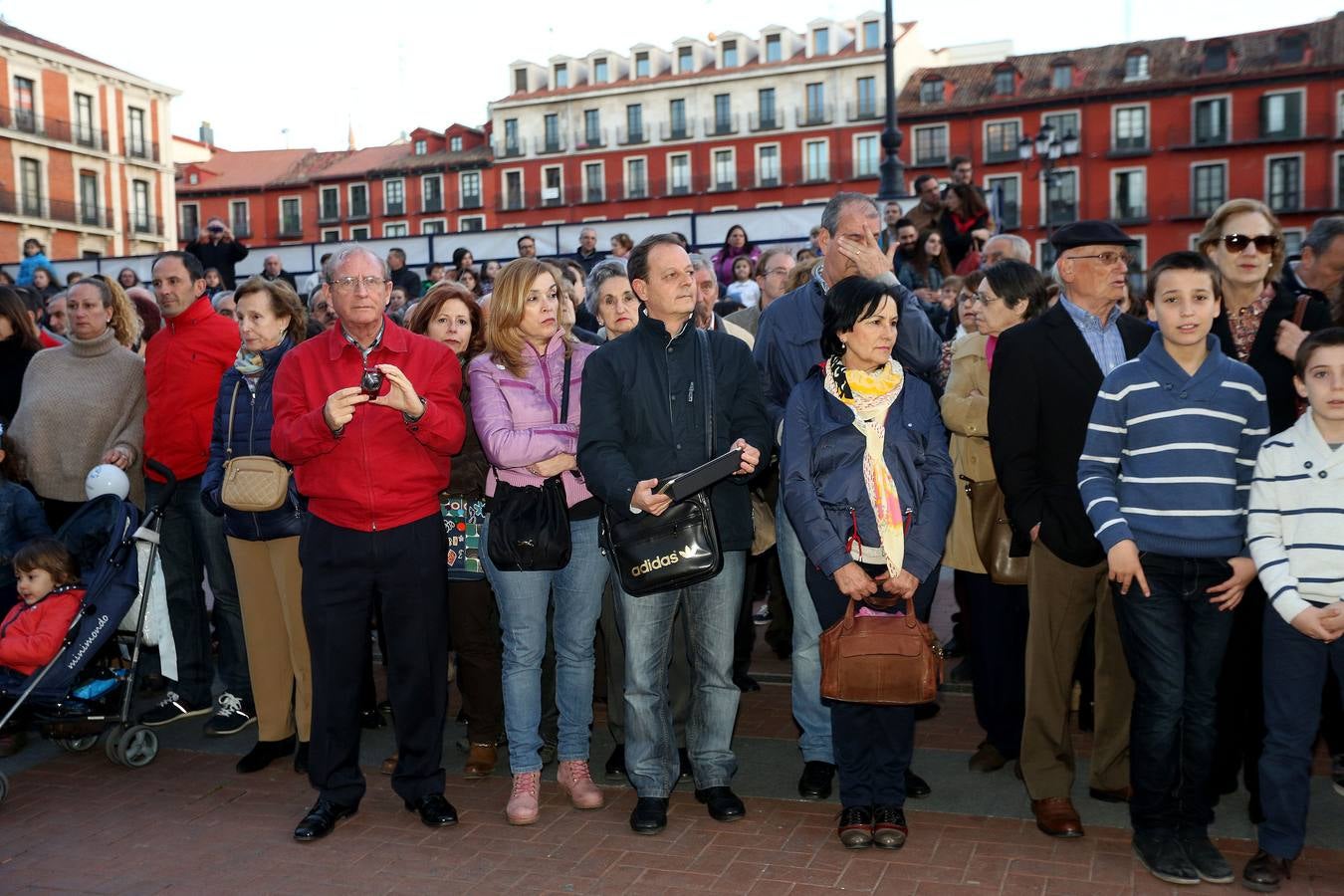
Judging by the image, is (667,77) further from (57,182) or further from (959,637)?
(959,637)

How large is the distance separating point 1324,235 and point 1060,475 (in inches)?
64.9

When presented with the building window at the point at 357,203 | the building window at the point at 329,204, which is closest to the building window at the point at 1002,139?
the building window at the point at 357,203

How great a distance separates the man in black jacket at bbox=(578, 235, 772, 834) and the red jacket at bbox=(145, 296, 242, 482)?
2584mm

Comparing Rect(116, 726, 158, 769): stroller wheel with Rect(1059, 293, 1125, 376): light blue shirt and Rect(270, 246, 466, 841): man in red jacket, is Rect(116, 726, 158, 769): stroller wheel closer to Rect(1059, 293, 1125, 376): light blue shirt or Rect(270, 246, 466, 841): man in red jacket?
Rect(270, 246, 466, 841): man in red jacket

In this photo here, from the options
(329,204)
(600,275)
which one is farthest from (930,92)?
(600,275)

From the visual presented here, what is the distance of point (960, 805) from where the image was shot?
15.4ft

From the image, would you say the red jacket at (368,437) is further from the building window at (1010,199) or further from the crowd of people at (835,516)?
the building window at (1010,199)

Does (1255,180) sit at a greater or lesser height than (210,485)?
greater

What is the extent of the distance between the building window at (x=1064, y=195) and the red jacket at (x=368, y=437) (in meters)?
46.5

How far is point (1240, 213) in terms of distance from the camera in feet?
14.8

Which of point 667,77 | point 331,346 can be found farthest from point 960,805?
point 667,77

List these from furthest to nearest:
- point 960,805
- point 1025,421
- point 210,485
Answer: point 210,485 < point 960,805 < point 1025,421

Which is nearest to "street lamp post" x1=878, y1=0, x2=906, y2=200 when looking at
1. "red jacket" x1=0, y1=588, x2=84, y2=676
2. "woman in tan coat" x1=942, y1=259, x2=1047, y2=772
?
"woman in tan coat" x1=942, y1=259, x2=1047, y2=772

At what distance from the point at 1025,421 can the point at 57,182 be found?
51748mm
